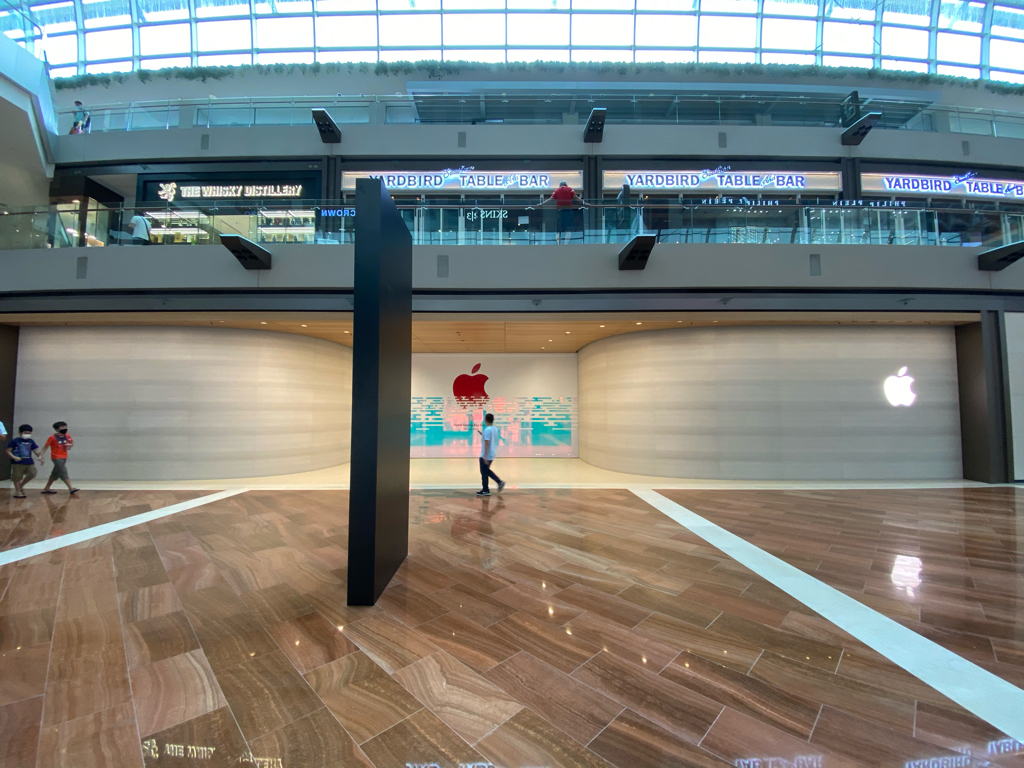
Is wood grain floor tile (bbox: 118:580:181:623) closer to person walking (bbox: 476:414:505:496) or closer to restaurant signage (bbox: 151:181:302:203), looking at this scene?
person walking (bbox: 476:414:505:496)

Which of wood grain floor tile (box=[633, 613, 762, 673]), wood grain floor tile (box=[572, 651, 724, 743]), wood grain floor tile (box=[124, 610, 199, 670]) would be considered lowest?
wood grain floor tile (box=[124, 610, 199, 670])

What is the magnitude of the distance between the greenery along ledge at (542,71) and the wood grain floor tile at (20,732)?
66.6ft

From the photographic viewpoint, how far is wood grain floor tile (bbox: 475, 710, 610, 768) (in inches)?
74.4

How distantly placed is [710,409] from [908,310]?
4.60 metres

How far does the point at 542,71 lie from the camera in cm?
1697

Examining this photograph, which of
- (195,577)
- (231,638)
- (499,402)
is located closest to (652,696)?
(231,638)

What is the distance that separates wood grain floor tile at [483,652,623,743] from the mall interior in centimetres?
2

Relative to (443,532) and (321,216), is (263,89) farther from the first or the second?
(443,532)

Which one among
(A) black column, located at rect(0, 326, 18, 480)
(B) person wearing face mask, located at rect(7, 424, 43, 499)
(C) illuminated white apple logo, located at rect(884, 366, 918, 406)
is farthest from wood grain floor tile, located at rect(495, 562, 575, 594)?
(A) black column, located at rect(0, 326, 18, 480)

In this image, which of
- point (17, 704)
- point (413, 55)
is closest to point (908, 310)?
point (17, 704)

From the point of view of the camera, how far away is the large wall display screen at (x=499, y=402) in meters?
14.3

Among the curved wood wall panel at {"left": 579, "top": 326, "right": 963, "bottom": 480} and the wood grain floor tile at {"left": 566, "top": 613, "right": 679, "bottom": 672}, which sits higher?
the curved wood wall panel at {"left": 579, "top": 326, "right": 963, "bottom": 480}

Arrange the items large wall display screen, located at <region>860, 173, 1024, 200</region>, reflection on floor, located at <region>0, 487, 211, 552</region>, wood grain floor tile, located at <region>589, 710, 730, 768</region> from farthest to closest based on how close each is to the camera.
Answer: large wall display screen, located at <region>860, 173, 1024, 200</region>
reflection on floor, located at <region>0, 487, 211, 552</region>
wood grain floor tile, located at <region>589, 710, 730, 768</region>

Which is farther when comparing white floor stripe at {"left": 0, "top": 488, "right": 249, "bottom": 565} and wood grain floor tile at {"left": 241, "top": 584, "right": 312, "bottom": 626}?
white floor stripe at {"left": 0, "top": 488, "right": 249, "bottom": 565}
